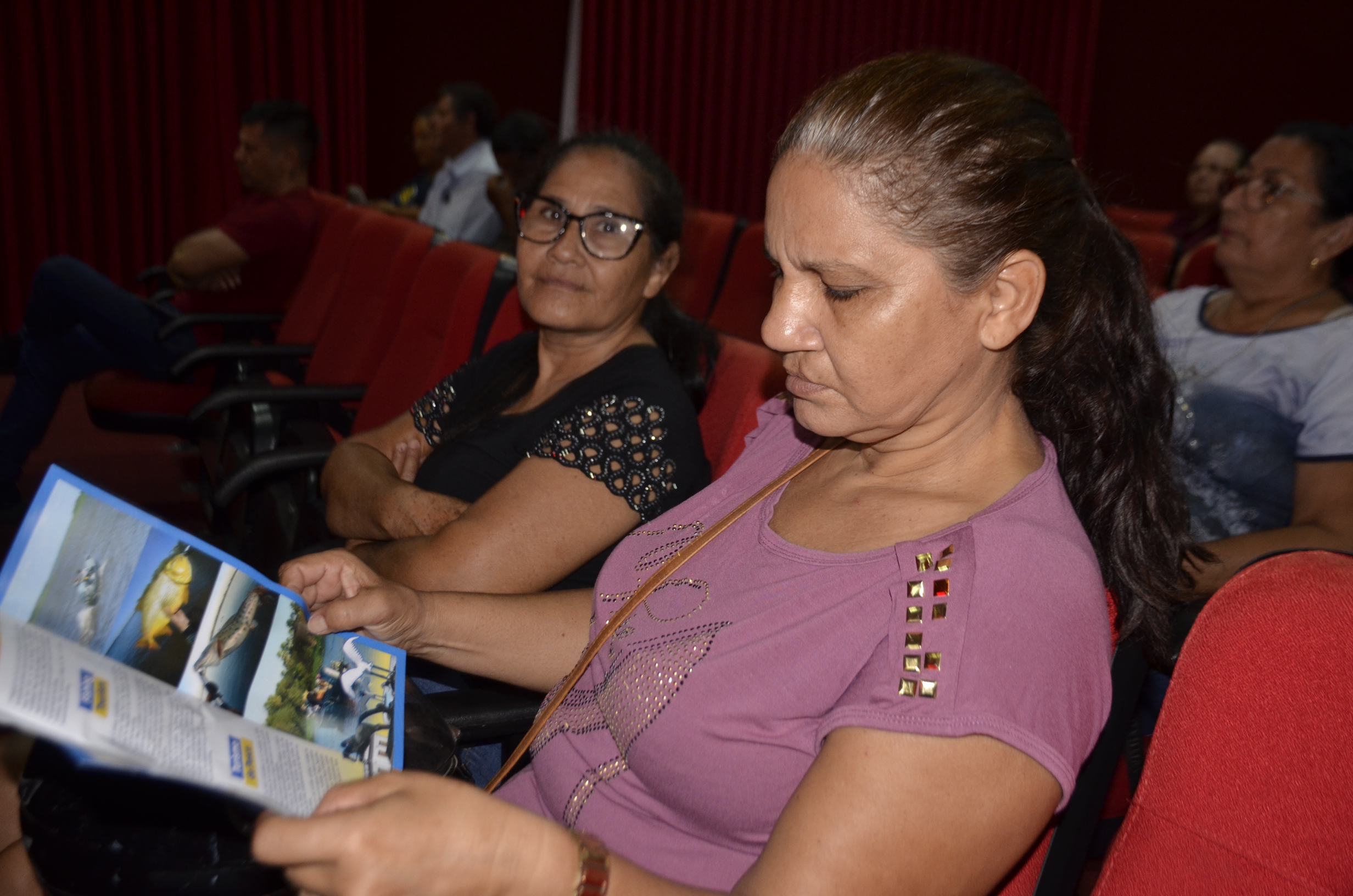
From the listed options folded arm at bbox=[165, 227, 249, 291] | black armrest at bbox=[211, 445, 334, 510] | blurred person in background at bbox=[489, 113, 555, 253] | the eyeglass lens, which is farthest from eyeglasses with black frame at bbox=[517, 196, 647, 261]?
blurred person in background at bbox=[489, 113, 555, 253]

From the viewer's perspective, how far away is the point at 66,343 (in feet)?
11.7

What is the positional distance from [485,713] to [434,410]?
3.26 ft

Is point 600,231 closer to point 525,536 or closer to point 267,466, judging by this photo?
point 525,536

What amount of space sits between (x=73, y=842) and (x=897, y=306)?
92 centimetres

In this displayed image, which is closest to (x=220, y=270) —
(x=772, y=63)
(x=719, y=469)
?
(x=719, y=469)

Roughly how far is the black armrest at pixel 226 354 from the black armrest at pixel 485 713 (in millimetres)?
2059

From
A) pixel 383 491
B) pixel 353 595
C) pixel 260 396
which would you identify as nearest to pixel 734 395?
pixel 383 491

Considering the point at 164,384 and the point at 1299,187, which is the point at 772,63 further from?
the point at 1299,187

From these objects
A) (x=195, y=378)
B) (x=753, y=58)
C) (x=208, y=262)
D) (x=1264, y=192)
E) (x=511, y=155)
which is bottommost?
(x=195, y=378)

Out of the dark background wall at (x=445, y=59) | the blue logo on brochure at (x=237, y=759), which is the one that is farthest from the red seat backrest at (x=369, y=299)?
the dark background wall at (x=445, y=59)

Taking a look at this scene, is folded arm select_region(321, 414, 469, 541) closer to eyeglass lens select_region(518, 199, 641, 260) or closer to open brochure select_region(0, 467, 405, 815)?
eyeglass lens select_region(518, 199, 641, 260)

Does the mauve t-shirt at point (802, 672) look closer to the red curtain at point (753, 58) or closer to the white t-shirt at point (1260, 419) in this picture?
the white t-shirt at point (1260, 419)

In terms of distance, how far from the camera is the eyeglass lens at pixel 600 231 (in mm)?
1842

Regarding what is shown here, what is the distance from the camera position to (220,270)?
3883mm
